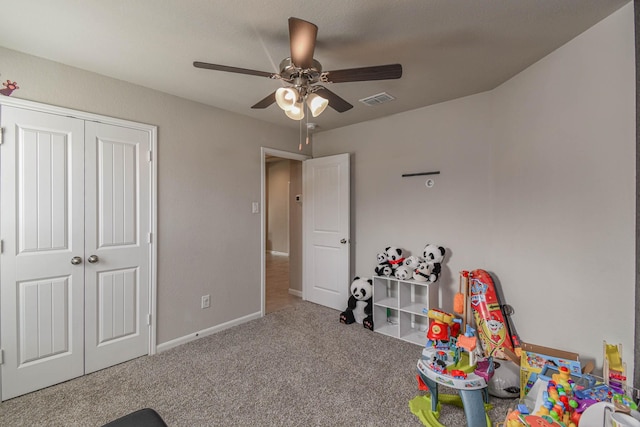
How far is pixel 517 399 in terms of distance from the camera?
6.56 feet

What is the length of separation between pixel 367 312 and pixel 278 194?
5.36 meters

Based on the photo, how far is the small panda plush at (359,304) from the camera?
3355mm

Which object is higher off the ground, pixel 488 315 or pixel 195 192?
pixel 195 192

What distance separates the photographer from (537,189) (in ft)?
7.11

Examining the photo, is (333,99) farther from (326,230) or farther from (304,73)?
(326,230)

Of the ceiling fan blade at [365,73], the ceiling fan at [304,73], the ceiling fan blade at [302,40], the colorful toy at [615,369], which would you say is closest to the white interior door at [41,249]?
the ceiling fan at [304,73]

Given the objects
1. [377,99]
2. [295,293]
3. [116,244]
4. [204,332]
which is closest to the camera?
[116,244]

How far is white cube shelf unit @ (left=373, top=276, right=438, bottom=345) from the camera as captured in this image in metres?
2.97

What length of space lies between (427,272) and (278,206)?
5.82 meters

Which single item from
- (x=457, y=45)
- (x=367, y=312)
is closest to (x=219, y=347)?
(x=367, y=312)

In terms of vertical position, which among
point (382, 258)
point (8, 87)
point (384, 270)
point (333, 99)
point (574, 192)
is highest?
point (8, 87)

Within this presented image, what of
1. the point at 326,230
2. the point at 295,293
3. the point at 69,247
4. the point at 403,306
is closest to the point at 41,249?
the point at 69,247

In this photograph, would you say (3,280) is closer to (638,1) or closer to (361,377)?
(361,377)

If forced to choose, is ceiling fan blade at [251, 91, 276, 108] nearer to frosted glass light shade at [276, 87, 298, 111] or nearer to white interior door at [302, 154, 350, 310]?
frosted glass light shade at [276, 87, 298, 111]
